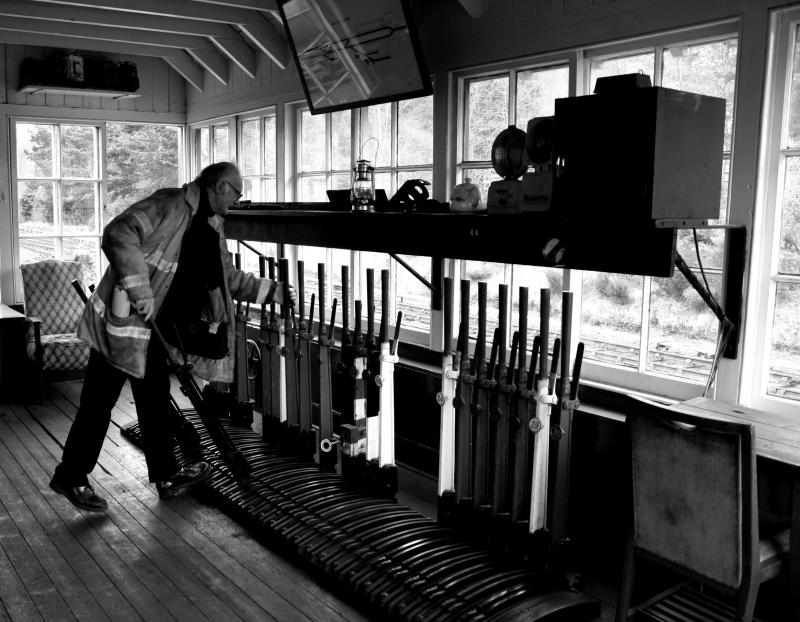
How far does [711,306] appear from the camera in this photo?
3006 millimetres

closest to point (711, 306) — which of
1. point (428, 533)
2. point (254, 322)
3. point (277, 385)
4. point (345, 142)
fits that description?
point (428, 533)

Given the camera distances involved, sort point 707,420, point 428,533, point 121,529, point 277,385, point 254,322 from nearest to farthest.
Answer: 1. point 707,420
2. point 428,533
3. point 121,529
4. point 277,385
5. point 254,322

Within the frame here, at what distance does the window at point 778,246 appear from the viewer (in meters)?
2.88

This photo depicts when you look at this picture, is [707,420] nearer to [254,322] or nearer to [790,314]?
[790,314]

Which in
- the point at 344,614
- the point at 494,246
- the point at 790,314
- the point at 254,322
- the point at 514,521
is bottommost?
the point at 344,614

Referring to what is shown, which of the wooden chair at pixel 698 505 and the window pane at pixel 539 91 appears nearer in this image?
the wooden chair at pixel 698 505

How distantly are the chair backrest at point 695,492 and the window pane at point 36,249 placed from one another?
6.12 meters

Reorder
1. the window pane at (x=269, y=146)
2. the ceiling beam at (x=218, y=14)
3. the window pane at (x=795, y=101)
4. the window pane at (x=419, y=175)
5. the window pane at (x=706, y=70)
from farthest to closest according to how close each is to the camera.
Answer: the window pane at (x=269, y=146) → the ceiling beam at (x=218, y=14) → the window pane at (x=419, y=175) → the window pane at (x=706, y=70) → the window pane at (x=795, y=101)

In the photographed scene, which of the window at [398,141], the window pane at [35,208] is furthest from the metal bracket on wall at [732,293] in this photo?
the window pane at [35,208]

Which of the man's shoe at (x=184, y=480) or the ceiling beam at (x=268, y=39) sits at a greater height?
the ceiling beam at (x=268, y=39)

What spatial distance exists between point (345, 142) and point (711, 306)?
3.03m

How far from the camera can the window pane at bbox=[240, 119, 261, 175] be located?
21.3ft

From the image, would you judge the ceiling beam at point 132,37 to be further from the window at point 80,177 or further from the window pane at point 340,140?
the window pane at point 340,140

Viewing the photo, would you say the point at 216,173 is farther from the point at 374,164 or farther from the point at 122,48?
the point at 122,48
